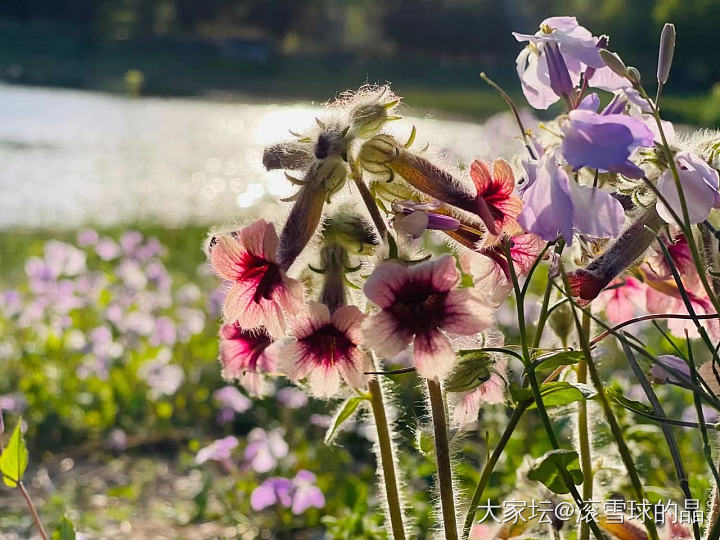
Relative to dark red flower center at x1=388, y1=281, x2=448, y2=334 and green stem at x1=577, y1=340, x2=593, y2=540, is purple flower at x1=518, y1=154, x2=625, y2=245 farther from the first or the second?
green stem at x1=577, y1=340, x2=593, y2=540

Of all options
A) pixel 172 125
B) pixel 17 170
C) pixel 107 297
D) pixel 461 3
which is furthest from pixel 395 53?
pixel 107 297

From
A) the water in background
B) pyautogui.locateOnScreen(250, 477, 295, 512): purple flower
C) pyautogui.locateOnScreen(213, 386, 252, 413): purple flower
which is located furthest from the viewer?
the water in background

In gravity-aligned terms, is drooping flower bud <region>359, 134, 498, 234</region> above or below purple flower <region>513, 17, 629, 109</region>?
below

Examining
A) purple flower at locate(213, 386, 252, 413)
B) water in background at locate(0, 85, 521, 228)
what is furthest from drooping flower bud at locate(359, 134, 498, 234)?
water in background at locate(0, 85, 521, 228)

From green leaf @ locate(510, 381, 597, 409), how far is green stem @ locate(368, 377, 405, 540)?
17cm

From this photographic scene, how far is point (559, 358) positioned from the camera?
82cm

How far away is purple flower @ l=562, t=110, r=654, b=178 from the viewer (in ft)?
2.38

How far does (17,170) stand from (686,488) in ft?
34.8

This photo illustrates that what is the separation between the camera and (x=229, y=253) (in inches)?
33.2

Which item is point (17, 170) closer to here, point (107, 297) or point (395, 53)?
point (107, 297)

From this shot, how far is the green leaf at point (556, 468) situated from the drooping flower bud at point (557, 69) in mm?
347

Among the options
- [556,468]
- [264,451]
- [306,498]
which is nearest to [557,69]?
[556,468]

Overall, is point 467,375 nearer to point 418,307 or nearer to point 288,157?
point 418,307

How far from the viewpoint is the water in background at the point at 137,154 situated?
8172 mm
